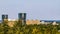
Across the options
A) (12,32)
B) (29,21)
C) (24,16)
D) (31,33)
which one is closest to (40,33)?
(31,33)

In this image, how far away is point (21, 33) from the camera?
3922cm

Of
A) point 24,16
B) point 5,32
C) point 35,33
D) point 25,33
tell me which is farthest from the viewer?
point 24,16

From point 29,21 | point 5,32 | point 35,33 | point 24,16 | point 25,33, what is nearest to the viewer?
point 35,33

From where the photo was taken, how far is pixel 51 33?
1522 inches

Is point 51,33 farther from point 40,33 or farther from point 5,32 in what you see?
point 5,32

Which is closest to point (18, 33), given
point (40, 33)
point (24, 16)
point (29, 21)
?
point (40, 33)

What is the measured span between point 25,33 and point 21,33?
0.76 meters

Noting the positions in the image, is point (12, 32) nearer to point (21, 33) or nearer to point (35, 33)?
point (21, 33)

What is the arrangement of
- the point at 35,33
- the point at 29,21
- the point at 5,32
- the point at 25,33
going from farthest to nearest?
the point at 29,21 → the point at 5,32 → the point at 25,33 → the point at 35,33

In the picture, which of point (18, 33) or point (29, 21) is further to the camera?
point (29, 21)

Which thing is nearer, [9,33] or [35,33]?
[35,33]

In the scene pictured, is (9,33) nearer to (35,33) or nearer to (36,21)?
(35,33)

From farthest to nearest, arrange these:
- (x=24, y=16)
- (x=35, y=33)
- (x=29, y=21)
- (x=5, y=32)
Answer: (x=29, y=21), (x=24, y=16), (x=5, y=32), (x=35, y=33)

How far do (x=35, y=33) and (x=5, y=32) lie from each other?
7019 mm
